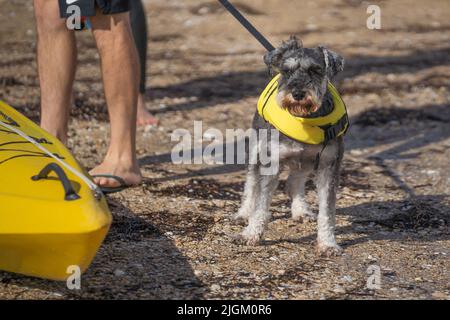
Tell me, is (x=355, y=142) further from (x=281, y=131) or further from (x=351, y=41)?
(x=351, y=41)

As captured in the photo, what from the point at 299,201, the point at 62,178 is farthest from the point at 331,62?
the point at 62,178

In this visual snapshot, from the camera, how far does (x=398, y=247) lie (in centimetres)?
564

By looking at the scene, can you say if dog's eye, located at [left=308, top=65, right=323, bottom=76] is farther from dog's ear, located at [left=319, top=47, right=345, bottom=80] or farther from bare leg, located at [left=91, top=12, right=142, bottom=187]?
bare leg, located at [left=91, top=12, right=142, bottom=187]

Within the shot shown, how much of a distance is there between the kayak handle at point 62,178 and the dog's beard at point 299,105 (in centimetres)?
144

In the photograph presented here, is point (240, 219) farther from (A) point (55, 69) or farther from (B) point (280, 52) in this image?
(A) point (55, 69)

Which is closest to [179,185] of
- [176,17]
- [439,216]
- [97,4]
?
[97,4]

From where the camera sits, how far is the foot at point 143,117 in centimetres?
869

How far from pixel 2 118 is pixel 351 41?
342 inches

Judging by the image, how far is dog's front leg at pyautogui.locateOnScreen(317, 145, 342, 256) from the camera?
5.40 metres

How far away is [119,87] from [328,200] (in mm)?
1987

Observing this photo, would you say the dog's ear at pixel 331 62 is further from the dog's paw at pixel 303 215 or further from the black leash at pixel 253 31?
the dog's paw at pixel 303 215

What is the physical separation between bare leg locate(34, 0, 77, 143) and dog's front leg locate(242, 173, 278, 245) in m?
1.89
